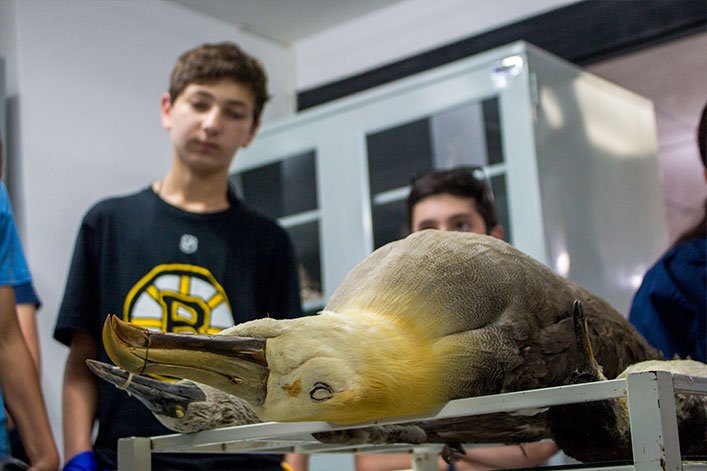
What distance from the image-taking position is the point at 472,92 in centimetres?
262

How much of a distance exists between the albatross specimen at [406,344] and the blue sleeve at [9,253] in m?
0.75

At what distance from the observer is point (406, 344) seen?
90 centimetres

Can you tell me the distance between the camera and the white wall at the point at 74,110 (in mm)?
2592

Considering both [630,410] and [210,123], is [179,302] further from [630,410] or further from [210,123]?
[630,410]

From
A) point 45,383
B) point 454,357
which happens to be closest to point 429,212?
point 454,357

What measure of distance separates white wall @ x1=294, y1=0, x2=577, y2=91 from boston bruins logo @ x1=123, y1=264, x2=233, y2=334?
169cm

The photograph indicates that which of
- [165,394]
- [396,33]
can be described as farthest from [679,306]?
[396,33]

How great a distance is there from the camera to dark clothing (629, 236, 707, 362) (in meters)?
1.47

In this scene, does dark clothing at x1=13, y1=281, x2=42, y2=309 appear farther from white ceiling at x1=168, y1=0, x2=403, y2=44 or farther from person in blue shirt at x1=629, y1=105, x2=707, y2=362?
white ceiling at x1=168, y1=0, x2=403, y2=44

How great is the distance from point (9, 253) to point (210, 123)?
417 mm

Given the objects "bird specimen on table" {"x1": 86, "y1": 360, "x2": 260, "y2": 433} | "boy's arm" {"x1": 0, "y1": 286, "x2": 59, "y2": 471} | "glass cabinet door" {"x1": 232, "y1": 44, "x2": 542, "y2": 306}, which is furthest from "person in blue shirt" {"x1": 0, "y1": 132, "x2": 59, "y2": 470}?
"glass cabinet door" {"x1": 232, "y1": 44, "x2": 542, "y2": 306}

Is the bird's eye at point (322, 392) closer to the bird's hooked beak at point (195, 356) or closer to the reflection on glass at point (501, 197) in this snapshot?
the bird's hooked beak at point (195, 356)

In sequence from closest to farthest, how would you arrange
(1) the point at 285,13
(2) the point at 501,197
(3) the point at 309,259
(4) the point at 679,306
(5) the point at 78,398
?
(4) the point at 679,306
(5) the point at 78,398
(2) the point at 501,197
(3) the point at 309,259
(1) the point at 285,13

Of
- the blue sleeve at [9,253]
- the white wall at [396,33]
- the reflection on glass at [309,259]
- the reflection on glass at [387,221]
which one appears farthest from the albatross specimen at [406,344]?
the white wall at [396,33]
